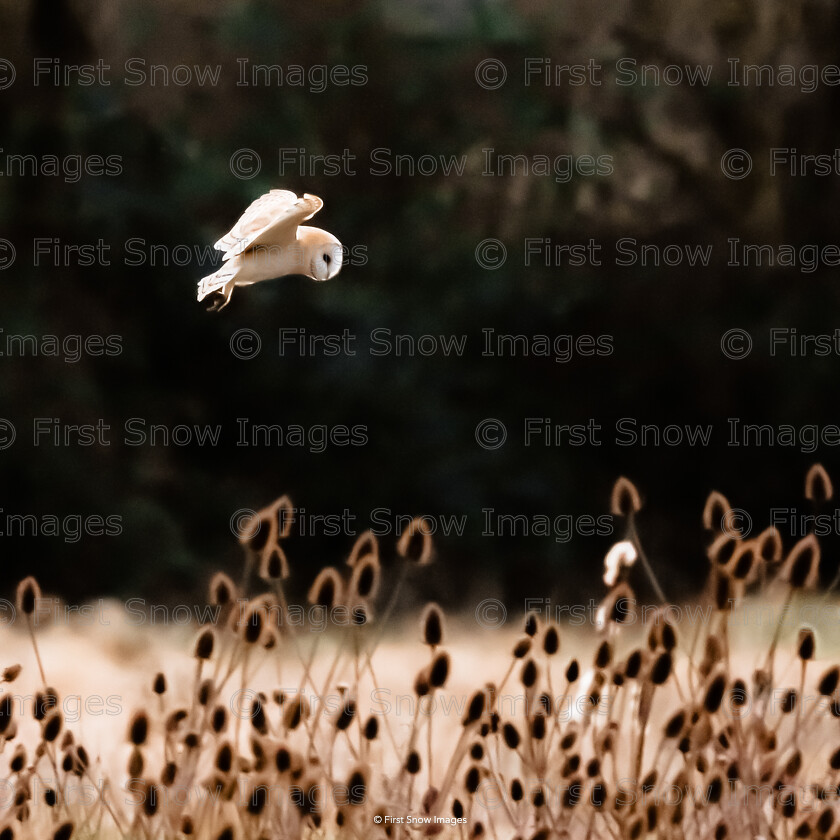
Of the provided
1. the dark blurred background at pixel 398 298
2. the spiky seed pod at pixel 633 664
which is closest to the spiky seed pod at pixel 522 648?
the spiky seed pod at pixel 633 664

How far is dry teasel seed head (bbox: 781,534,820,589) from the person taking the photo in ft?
5.24

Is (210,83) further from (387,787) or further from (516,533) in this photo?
(387,787)

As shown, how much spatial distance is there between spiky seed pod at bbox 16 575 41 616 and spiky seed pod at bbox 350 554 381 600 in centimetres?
46

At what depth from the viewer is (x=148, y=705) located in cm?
173

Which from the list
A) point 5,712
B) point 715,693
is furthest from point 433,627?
point 5,712

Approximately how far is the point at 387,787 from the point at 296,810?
15cm

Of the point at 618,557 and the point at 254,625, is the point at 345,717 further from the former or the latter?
the point at 618,557

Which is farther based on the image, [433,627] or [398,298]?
[398,298]

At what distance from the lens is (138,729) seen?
1542 mm

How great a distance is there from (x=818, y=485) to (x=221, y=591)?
3.17 ft

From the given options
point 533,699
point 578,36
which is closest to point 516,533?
point 578,36

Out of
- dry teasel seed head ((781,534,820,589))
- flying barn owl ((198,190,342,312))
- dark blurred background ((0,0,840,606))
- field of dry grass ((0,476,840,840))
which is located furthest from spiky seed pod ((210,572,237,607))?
dark blurred background ((0,0,840,606))

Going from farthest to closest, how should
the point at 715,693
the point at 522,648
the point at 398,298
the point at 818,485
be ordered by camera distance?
1. the point at 398,298
2. the point at 818,485
3. the point at 522,648
4. the point at 715,693

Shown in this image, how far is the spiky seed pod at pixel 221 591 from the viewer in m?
1.62
